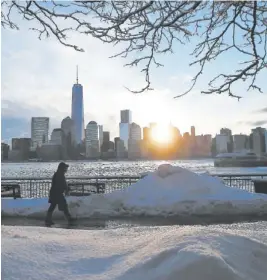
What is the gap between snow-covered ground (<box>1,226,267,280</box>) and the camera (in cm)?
407

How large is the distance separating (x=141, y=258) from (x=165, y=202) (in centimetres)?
881

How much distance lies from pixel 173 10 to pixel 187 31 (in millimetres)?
920

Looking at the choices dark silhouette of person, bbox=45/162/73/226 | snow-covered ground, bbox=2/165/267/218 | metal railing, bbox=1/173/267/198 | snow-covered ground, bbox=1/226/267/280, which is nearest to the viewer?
snow-covered ground, bbox=1/226/267/280

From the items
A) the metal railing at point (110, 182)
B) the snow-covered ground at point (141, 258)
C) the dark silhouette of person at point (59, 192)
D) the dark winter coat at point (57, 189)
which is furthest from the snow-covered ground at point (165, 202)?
the snow-covered ground at point (141, 258)

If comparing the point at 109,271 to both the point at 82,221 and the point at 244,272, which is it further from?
the point at 82,221

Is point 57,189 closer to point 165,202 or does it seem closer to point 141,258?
point 165,202

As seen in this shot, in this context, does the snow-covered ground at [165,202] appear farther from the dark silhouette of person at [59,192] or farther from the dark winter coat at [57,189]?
the dark winter coat at [57,189]

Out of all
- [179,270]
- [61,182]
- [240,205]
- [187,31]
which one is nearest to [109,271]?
[179,270]

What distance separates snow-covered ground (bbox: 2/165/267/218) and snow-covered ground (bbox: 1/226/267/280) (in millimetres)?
7133

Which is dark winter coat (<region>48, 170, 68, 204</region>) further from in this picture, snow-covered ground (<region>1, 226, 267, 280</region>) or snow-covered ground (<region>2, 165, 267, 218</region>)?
snow-covered ground (<region>1, 226, 267, 280</region>)

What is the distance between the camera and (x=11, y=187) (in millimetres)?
16516

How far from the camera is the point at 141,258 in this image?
4574 millimetres

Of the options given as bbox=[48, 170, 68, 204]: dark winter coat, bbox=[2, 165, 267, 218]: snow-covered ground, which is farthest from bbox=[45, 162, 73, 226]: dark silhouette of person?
bbox=[2, 165, 267, 218]: snow-covered ground

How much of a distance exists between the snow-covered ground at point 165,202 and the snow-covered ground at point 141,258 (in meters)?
7.13
